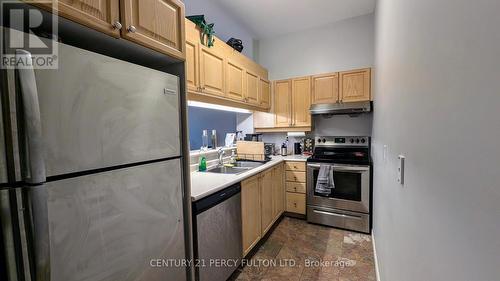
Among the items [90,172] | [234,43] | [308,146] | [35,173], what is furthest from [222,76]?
[308,146]

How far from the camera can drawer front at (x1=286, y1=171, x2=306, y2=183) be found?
3.03 m

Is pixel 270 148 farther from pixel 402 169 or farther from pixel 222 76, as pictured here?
pixel 402 169

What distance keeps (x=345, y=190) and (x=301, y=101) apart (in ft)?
4.75

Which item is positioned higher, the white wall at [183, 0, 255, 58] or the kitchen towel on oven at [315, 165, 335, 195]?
the white wall at [183, 0, 255, 58]

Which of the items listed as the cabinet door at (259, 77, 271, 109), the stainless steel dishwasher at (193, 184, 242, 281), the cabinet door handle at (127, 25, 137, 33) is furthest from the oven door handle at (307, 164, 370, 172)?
the cabinet door handle at (127, 25, 137, 33)

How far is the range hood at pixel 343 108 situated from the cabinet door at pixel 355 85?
14 centimetres

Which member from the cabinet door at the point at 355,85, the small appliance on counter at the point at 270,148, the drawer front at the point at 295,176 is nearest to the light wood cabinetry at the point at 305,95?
the cabinet door at the point at 355,85

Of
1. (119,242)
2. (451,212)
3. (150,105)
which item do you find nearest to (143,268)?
(119,242)

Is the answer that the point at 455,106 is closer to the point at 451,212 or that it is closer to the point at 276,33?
the point at 451,212

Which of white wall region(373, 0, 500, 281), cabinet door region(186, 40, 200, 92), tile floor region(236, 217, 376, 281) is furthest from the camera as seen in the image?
tile floor region(236, 217, 376, 281)

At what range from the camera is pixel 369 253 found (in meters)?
2.25

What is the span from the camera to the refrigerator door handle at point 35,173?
2.21 feet

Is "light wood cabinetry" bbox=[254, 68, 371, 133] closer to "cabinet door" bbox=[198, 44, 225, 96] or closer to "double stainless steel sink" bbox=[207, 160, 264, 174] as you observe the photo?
"double stainless steel sink" bbox=[207, 160, 264, 174]

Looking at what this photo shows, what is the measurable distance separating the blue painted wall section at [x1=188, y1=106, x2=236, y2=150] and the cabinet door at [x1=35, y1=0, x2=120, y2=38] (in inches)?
61.2
